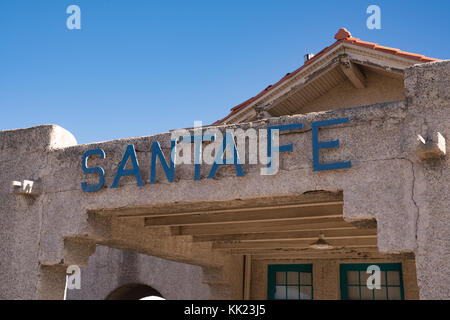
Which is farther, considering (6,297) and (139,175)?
(6,297)

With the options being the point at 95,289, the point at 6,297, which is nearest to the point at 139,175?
the point at 6,297

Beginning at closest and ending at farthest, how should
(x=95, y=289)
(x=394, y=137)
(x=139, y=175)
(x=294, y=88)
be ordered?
(x=394, y=137) < (x=139, y=175) < (x=294, y=88) < (x=95, y=289)

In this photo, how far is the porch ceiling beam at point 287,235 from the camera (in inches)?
311

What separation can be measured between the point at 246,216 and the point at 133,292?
21.3 feet

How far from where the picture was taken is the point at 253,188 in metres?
5.54

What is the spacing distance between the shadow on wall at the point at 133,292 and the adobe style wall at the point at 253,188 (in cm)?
452

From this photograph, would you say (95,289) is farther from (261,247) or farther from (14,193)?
(14,193)

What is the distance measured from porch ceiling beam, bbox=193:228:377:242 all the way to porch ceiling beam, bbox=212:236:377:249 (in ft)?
0.90

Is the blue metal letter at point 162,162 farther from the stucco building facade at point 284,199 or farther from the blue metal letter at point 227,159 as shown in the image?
the blue metal letter at point 227,159

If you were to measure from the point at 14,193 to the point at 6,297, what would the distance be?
136 cm

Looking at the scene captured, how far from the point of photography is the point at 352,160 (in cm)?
518

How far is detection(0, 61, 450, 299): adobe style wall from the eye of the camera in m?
4.80

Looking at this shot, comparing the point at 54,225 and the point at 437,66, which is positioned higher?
the point at 437,66

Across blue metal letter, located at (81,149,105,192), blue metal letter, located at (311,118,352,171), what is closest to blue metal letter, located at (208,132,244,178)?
blue metal letter, located at (311,118,352,171)
